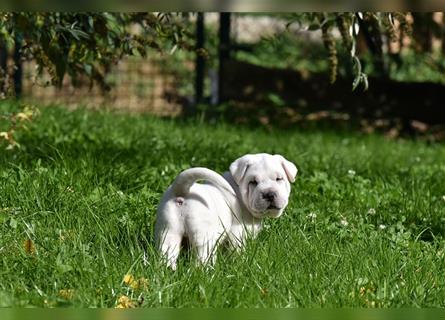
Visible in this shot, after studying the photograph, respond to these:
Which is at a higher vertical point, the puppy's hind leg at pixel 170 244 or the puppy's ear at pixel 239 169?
the puppy's ear at pixel 239 169

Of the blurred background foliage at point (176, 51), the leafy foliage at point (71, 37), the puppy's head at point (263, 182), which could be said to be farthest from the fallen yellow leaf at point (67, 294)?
the leafy foliage at point (71, 37)

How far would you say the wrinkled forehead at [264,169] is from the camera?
399 centimetres

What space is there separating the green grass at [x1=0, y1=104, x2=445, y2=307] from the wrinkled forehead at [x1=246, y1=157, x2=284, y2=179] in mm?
288

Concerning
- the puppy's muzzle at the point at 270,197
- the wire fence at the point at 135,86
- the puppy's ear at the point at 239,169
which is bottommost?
Answer: the wire fence at the point at 135,86

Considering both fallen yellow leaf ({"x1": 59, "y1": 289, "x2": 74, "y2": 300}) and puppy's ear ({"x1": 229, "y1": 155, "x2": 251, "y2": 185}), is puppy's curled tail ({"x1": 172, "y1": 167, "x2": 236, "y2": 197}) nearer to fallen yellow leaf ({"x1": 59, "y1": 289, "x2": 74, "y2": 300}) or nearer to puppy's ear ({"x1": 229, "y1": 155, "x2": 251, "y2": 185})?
puppy's ear ({"x1": 229, "y1": 155, "x2": 251, "y2": 185})

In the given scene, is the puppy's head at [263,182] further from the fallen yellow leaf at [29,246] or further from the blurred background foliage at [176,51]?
the blurred background foliage at [176,51]

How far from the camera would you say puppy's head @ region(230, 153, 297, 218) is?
155 inches

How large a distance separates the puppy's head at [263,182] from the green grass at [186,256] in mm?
163

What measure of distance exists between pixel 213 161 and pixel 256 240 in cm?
250

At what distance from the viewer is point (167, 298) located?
128 inches

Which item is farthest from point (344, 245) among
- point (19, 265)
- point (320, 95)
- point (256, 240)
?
point (320, 95)

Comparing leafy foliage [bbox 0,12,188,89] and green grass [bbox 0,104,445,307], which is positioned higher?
leafy foliage [bbox 0,12,188,89]

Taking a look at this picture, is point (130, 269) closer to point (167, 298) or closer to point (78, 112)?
point (167, 298)

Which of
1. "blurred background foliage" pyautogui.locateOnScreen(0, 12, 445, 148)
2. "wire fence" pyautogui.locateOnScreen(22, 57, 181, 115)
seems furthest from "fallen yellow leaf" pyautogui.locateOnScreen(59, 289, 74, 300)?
"wire fence" pyautogui.locateOnScreen(22, 57, 181, 115)
